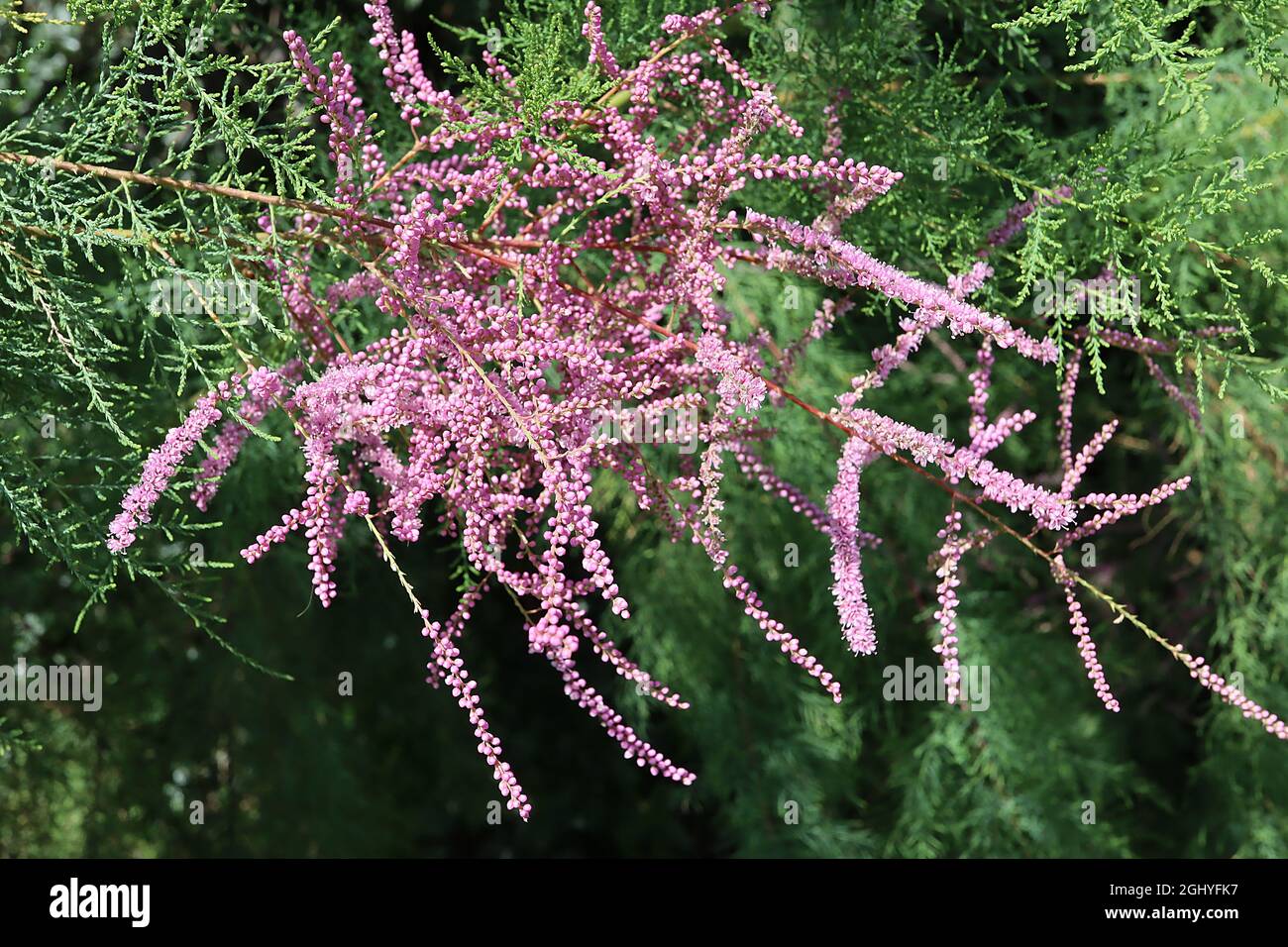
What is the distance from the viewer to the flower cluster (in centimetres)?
153

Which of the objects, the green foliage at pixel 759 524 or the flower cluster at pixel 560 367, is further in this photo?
the green foliage at pixel 759 524

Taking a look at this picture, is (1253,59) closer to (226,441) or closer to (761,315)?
(226,441)

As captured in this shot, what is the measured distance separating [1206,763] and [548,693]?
2.43 meters

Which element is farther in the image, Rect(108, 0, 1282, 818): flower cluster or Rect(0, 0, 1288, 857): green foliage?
Rect(0, 0, 1288, 857): green foliage

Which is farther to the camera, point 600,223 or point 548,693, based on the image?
point 548,693

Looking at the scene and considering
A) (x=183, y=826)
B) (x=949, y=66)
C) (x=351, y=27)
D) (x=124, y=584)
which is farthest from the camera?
(x=183, y=826)

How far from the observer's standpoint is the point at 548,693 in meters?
5.12

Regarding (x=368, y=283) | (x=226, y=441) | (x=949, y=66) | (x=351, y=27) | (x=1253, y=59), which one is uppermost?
(x=351, y=27)

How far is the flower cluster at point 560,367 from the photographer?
5.00 ft

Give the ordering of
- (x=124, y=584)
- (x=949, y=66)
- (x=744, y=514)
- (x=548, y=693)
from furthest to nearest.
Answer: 1. (x=548, y=693)
2. (x=124, y=584)
3. (x=744, y=514)
4. (x=949, y=66)

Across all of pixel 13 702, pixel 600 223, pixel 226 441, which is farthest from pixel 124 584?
pixel 600 223

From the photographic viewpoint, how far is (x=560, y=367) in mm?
1754

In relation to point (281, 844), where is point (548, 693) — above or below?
above
